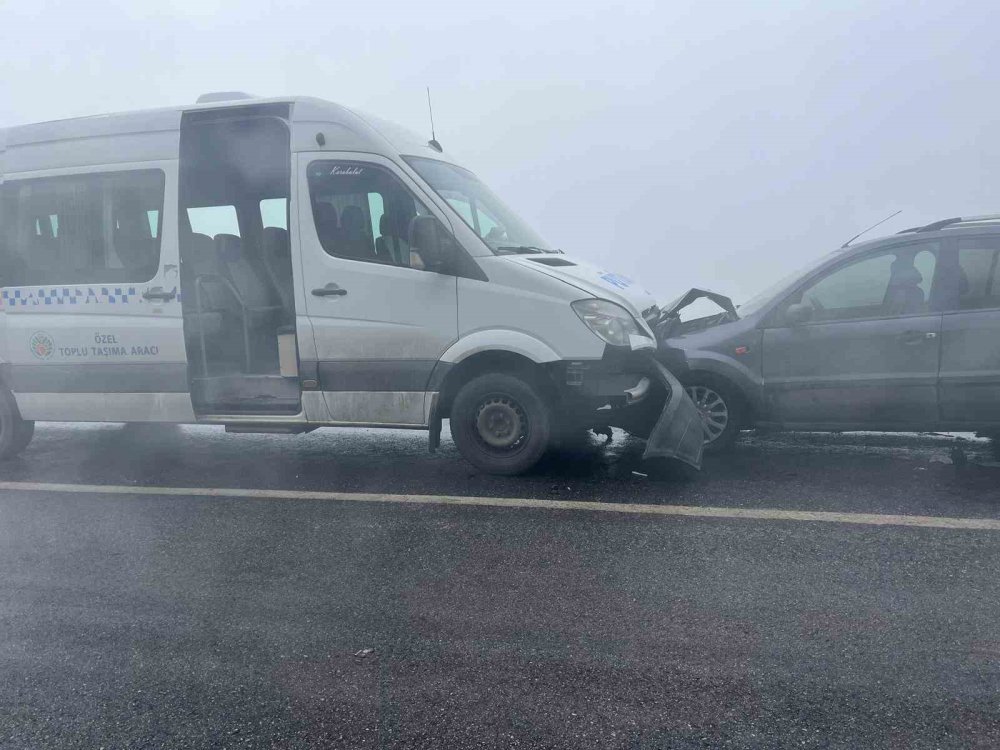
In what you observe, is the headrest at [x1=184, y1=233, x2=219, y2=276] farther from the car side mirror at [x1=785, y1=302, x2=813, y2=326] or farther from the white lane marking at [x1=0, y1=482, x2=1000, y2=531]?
the car side mirror at [x1=785, y1=302, x2=813, y2=326]

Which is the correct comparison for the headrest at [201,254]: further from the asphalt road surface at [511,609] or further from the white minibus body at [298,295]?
the asphalt road surface at [511,609]

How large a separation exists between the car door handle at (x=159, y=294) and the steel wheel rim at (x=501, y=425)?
2.42 m

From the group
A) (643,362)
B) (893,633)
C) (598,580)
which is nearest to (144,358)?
(643,362)

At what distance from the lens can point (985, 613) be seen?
323 centimetres

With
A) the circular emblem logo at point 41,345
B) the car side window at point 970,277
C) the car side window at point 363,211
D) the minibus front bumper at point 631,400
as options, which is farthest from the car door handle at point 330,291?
the car side window at point 970,277

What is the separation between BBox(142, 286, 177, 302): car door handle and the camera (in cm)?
605

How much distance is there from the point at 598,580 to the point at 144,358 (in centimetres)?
404

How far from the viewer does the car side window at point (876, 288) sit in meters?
5.64

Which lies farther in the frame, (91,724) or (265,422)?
(265,422)

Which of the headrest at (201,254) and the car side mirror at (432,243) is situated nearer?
the car side mirror at (432,243)

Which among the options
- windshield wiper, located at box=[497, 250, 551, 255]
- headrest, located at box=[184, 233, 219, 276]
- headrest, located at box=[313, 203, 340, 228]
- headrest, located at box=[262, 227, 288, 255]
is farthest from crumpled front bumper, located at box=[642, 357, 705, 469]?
headrest, located at box=[184, 233, 219, 276]

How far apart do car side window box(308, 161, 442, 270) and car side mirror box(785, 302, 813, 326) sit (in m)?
2.64

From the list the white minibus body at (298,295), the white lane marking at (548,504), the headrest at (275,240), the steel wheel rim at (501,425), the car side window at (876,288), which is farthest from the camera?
the headrest at (275,240)

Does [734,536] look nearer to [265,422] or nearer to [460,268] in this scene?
[460,268]
